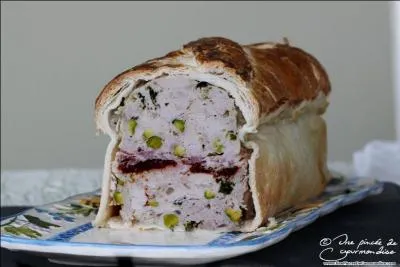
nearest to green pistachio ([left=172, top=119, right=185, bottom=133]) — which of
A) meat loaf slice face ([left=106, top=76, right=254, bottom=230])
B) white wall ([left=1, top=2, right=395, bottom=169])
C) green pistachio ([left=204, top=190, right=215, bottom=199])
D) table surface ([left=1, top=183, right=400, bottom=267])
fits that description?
meat loaf slice face ([left=106, top=76, right=254, bottom=230])

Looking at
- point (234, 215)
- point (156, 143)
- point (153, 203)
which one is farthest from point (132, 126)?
point (234, 215)

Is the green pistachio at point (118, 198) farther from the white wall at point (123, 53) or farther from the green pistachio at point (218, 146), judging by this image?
the white wall at point (123, 53)

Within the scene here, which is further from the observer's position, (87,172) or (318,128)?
(87,172)

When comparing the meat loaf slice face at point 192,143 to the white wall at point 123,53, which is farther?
the white wall at point 123,53

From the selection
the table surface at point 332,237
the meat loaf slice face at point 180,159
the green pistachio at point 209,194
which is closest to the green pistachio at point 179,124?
the meat loaf slice face at point 180,159

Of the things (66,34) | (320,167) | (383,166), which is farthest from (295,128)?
(66,34)

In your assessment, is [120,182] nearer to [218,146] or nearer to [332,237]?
[218,146]

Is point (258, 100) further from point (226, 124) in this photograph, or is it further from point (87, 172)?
point (87, 172)
